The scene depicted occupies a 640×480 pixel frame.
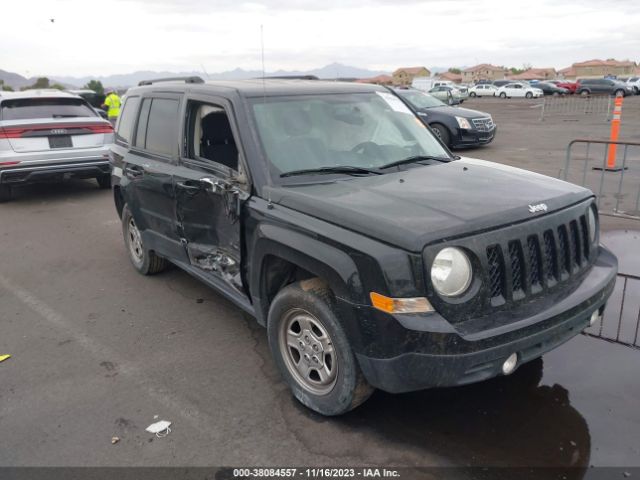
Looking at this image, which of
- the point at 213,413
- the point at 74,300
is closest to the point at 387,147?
the point at 213,413

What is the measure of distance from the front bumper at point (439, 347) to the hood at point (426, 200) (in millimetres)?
398

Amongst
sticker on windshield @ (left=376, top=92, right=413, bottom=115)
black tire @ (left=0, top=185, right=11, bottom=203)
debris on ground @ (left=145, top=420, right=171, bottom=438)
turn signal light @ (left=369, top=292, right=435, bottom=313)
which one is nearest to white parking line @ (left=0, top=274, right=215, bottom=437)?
debris on ground @ (left=145, top=420, right=171, bottom=438)

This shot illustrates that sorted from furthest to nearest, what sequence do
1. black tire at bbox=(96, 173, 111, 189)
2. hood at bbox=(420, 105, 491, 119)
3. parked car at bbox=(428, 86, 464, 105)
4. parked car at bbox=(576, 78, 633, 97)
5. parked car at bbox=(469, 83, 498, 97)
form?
1. parked car at bbox=(469, 83, 498, 97)
2. parked car at bbox=(576, 78, 633, 97)
3. parked car at bbox=(428, 86, 464, 105)
4. hood at bbox=(420, 105, 491, 119)
5. black tire at bbox=(96, 173, 111, 189)

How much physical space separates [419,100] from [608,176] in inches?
244

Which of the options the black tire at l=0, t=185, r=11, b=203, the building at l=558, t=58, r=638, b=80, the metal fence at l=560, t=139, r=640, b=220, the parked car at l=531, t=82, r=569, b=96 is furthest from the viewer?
the building at l=558, t=58, r=638, b=80

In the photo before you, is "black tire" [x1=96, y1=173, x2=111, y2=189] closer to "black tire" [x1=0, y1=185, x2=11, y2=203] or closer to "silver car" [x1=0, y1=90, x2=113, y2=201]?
"silver car" [x1=0, y1=90, x2=113, y2=201]

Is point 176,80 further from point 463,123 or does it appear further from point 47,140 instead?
point 463,123

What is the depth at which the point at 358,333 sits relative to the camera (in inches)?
114

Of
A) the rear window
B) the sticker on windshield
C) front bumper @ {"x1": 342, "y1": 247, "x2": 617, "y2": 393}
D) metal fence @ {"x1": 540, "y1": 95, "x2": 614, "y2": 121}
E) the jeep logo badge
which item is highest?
the sticker on windshield

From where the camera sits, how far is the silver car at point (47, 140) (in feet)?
29.8

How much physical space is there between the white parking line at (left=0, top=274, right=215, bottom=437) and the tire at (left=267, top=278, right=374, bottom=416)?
591 mm

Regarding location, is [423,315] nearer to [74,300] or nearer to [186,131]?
[186,131]

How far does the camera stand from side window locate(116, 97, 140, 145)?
551cm

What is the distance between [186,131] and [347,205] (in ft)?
6.38
